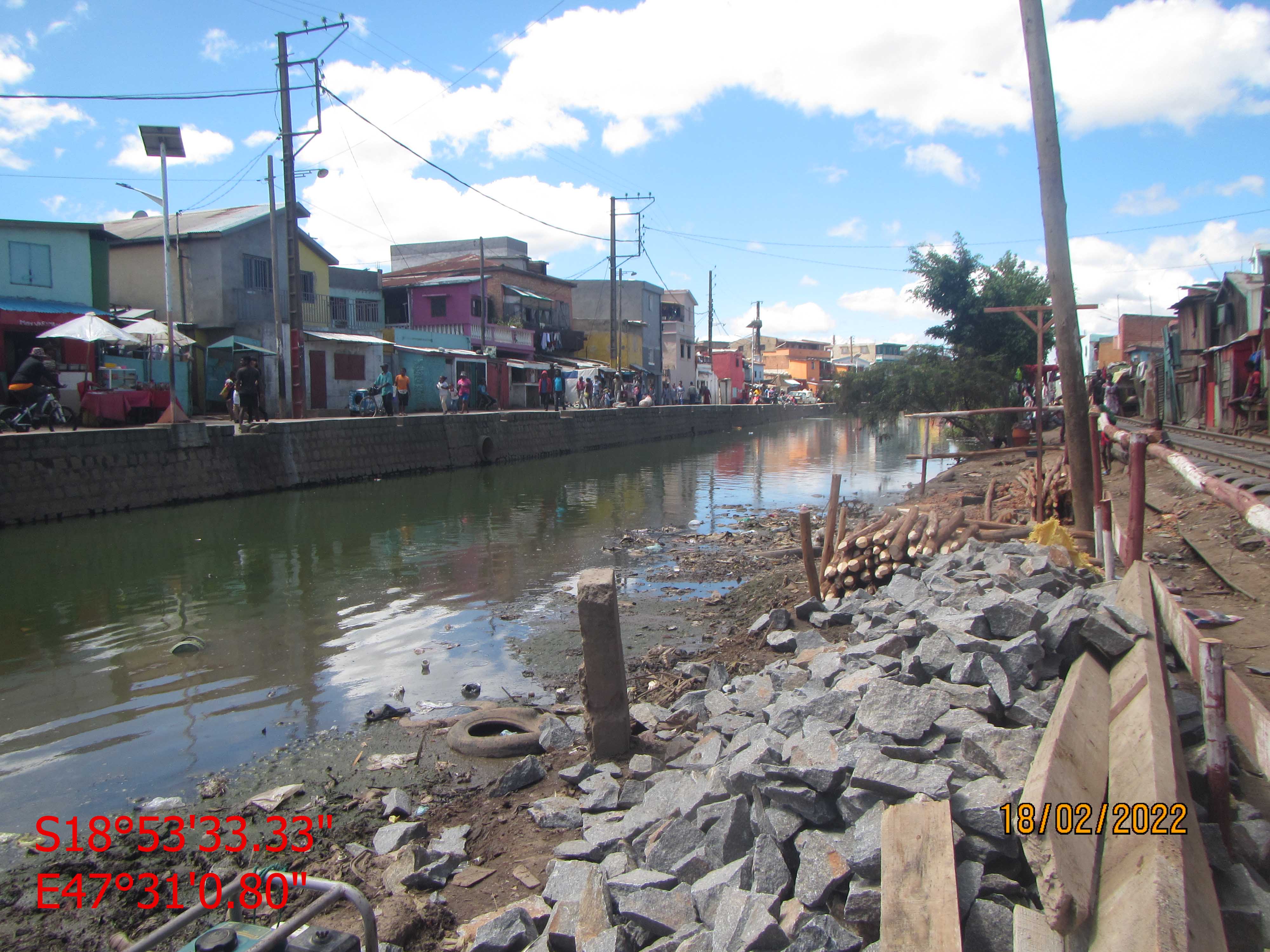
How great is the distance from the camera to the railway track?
27.5 ft

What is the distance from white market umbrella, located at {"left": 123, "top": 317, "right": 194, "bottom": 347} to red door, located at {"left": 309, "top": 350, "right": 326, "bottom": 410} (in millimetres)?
5969

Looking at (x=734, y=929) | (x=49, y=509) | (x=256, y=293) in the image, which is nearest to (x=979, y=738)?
(x=734, y=929)

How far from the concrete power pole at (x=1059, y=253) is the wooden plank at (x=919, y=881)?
5.60m

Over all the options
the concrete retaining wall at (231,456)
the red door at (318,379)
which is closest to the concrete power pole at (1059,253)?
the concrete retaining wall at (231,456)

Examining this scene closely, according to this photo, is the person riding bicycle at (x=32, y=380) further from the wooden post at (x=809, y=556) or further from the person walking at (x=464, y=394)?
the wooden post at (x=809, y=556)

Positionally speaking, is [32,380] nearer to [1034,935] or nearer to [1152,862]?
[1034,935]

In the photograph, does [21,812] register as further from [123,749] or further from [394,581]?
[394,581]

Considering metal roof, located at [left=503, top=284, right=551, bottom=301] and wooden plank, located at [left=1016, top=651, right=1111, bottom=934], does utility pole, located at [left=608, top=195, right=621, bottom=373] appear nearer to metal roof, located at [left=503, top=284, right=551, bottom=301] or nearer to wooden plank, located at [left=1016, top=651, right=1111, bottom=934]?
metal roof, located at [left=503, top=284, right=551, bottom=301]

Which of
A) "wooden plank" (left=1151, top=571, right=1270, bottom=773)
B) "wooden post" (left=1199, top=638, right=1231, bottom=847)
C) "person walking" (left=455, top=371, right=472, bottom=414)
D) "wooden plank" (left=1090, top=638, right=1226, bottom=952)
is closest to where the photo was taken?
"wooden plank" (left=1090, top=638, right=1226, bottom=952)

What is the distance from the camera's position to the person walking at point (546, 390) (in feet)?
125

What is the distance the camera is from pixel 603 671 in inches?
198

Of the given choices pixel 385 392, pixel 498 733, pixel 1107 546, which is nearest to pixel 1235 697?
pixel 1107 546

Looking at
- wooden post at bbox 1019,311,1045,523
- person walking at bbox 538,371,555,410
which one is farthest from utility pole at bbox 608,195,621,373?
wooden post at bbox 1019,311,1045,523
